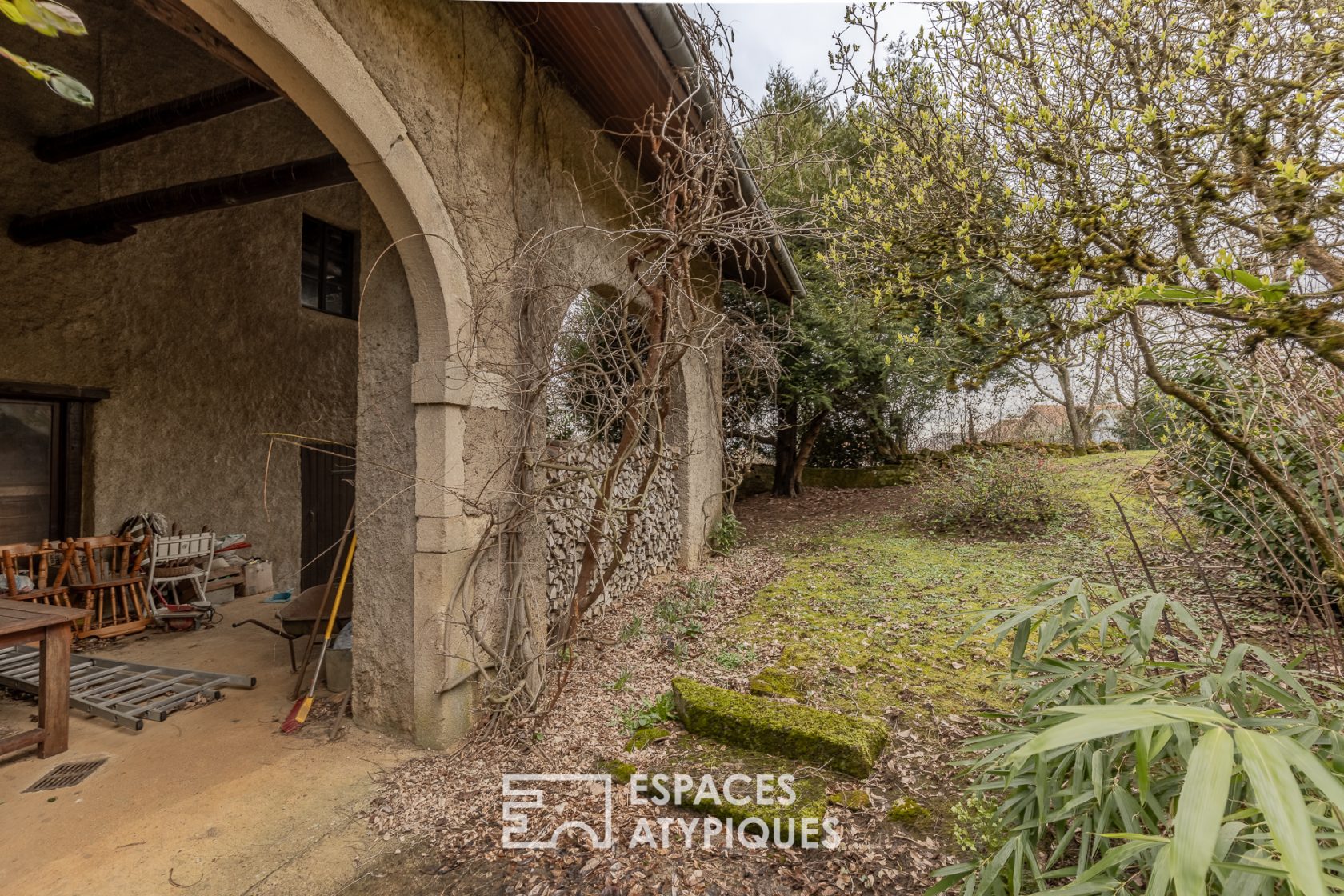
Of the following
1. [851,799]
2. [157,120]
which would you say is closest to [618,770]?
[851,799]

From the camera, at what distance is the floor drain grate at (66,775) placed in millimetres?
2904

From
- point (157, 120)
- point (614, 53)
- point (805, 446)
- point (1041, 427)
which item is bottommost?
point (805, 446)

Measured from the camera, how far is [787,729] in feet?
9.54

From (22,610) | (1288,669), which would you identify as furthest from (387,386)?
(1288,669)

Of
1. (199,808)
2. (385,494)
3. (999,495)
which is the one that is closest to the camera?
(199,808)

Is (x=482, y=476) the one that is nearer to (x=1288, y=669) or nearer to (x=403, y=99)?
(x=403, y=99)

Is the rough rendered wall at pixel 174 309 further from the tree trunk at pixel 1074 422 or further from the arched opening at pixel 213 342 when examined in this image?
the tree trunk at pixel 1074 422

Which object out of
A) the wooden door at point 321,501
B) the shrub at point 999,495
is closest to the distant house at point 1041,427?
the shrub at point 999,495

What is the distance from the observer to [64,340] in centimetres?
584

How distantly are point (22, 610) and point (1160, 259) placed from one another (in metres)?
5.74

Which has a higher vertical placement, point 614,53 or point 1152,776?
point 614,53

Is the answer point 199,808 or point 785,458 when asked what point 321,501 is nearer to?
point 199,808

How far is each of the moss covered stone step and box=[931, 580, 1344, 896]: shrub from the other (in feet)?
1.54

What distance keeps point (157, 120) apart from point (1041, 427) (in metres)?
13.0
